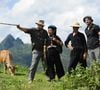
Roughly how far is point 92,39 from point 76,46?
0.62 m

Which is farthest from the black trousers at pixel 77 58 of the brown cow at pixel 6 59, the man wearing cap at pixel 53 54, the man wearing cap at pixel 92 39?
the brown cow at pixel 6 59

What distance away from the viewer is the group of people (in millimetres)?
16125

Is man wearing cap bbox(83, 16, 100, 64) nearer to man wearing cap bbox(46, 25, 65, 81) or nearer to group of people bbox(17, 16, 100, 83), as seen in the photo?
group of people bbox(17, 16, 100, 83)

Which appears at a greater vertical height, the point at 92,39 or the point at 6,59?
the point at 92,39

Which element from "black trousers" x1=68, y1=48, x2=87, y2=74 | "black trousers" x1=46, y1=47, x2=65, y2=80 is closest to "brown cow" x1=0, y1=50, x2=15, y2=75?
"black trousers" x1=46, y1=47, x2=65, y2=80

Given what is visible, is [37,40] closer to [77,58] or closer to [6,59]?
[77,58]

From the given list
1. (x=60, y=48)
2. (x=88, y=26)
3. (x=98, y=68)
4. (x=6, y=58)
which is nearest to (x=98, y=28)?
(x=88, y=26)

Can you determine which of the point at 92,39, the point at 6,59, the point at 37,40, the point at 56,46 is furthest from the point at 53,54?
the point at 6,59

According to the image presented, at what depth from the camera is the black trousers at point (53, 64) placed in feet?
56.0

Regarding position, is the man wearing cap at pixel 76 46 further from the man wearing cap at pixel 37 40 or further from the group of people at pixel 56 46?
the man wearing cap at pixel 37 40

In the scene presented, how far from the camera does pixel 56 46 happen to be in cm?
1703

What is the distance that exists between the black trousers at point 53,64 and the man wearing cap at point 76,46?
574 mm

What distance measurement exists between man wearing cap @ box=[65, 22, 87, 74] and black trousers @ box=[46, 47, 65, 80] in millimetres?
574

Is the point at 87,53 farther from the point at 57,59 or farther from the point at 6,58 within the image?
the point at 6,58
